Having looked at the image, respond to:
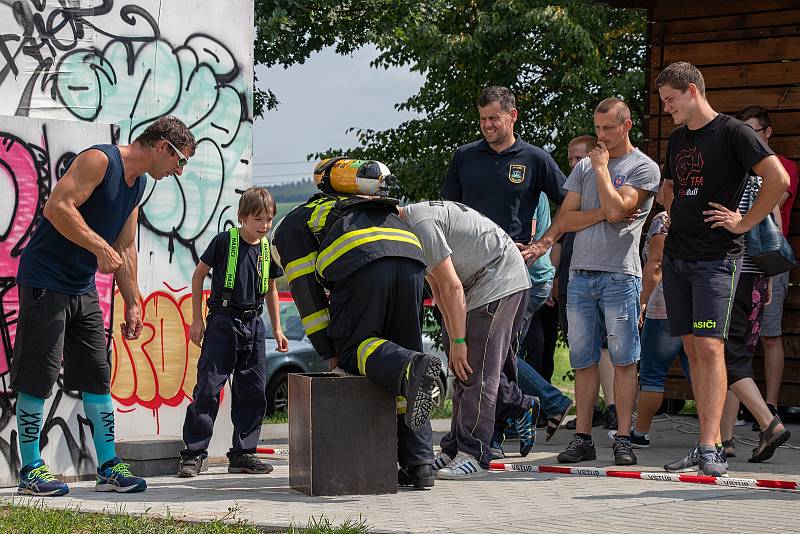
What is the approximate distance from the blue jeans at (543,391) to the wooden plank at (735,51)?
3090 millimetres

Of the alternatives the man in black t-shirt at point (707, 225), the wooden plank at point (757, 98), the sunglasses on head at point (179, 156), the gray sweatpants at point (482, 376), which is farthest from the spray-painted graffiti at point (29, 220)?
the wooden plank at point (757, 98)

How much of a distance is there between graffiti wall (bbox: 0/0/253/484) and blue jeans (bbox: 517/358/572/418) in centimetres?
212

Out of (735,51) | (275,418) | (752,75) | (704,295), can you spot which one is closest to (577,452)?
(704,295)

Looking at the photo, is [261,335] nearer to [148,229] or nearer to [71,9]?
[148,229]

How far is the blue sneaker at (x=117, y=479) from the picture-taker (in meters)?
6.79

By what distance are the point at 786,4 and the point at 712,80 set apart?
799mm

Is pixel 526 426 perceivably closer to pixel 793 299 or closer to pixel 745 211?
pixel 745 211

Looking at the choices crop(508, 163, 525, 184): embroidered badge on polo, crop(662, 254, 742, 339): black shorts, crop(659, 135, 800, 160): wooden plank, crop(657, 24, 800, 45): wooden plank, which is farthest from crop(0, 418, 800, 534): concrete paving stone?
crop(657, 24, 800, 45): wooden plank

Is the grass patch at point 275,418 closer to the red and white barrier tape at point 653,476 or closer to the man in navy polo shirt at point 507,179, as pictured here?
the man in navy polo shirt at point 507,179

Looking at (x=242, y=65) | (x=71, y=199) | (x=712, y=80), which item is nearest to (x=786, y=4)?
(x=712, y=80)

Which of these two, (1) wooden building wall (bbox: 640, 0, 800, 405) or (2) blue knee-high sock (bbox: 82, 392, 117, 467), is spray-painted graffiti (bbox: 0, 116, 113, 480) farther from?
(1) wooden building wall (bbox: 640, 0, 800, 405)

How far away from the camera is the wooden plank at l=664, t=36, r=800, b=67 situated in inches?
402

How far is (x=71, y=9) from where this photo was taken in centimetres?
771

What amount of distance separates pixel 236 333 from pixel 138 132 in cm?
137
